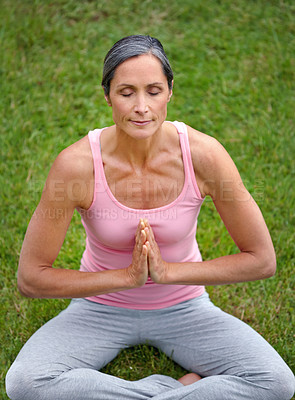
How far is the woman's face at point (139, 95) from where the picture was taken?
2.33m

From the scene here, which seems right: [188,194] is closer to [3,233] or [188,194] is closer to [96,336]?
[96,336]

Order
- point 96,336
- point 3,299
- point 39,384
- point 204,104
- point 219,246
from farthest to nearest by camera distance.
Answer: point 204,104 < point 219,246 < point 3,299 < point 96,336 < point 39,384

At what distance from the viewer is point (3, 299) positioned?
11.5ft

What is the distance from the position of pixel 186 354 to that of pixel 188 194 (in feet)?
2.95

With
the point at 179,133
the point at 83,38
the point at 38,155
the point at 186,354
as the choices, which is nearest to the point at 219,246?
the point at 186,354

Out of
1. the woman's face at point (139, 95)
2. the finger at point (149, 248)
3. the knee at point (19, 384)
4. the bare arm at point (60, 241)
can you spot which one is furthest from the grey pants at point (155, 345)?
the woman's face at point (139, 95)

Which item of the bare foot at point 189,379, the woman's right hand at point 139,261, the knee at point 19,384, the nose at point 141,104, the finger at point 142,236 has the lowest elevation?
the bare foot at point 189,379

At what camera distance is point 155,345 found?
3.04 m

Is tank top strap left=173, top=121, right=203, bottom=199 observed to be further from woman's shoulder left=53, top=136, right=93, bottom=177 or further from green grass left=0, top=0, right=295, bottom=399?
green grass left=0, top=0, right=295, bottom=399

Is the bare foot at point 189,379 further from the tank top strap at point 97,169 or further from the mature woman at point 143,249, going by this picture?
the tank top strap at point 97,169

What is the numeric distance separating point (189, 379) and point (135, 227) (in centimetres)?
92

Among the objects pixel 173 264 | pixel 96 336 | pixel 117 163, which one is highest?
pixel 117 163

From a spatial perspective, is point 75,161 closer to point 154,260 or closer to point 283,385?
point 154,260

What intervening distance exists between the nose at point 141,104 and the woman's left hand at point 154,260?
19.9 inches
